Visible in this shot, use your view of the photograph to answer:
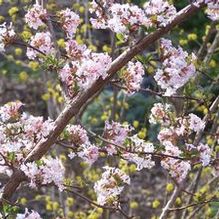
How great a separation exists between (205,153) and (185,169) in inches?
9.7

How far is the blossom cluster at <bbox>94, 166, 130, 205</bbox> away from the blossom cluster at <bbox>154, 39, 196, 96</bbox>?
1.38 feet

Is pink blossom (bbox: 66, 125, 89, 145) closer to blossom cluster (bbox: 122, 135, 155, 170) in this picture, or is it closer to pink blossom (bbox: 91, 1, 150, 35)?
blossom cluster (bbox: 122, 135, 155, 170)

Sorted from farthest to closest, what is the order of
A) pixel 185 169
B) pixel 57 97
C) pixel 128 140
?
1. pixel 57 97
2. pixel 185 169
3. pixel 128 140

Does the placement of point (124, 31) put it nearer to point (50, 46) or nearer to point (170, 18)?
point (170, 18)

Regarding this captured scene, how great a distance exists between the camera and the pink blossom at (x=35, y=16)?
2633 mm

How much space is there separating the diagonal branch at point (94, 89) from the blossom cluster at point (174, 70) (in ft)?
0.39

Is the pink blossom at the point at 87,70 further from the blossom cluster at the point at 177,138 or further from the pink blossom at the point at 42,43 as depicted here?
the blossom cluster at the point at 177,138

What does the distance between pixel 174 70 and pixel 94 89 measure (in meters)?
0.33

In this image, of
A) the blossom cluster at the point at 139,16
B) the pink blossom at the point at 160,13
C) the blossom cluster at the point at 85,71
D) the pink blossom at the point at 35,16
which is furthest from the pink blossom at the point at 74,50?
the pink blossom at the point at 160,13

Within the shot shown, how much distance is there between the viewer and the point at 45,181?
236 cm

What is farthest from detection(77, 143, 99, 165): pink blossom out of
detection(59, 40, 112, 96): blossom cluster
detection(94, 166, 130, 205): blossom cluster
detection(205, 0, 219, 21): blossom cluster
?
detection(205, 0, 219, 21): blossom cluster

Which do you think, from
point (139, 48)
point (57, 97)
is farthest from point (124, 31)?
point (57, 97)

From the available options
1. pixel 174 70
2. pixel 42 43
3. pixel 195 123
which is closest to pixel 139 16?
pixel 174 70

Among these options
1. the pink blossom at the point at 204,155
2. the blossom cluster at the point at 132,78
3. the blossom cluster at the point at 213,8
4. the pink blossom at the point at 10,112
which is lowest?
the pink blossom at the point at 204,155
